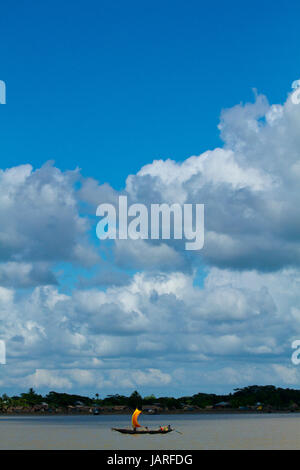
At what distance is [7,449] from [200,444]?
29738 millimetres
